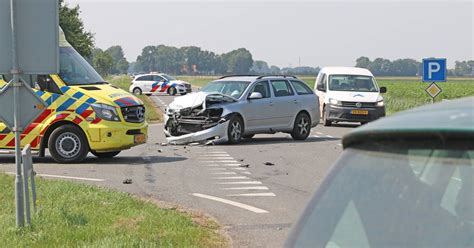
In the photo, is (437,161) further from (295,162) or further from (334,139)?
(334,139)

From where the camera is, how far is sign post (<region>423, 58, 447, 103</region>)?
2856 centimetres

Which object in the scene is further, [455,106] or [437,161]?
[455,106]

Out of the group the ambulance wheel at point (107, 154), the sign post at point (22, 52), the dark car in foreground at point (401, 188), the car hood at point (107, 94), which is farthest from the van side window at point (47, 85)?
the dark car in foreground at point (401, 188)

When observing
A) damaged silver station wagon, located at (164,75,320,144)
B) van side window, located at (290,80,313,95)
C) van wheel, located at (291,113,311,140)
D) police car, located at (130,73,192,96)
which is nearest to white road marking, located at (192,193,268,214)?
damaged silver station wagon, located at (164,75,320,144)

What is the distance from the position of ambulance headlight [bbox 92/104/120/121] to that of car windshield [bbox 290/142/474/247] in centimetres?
1198

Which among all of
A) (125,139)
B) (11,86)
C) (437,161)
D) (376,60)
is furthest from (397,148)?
(376,60)

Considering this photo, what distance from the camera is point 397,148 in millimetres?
2562

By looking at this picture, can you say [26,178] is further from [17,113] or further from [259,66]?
[259,66]

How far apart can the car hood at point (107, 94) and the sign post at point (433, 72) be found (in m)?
16.1

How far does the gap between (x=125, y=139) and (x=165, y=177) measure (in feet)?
7.55

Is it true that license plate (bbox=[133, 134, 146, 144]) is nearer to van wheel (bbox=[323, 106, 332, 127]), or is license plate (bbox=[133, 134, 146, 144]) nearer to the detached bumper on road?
the detached bumper on road

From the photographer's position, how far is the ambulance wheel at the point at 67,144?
14305mm

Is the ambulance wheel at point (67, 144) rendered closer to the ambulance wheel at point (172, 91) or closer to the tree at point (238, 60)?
the ambulance wheel at point (172, 91)

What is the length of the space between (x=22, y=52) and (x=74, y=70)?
6.78 meters
